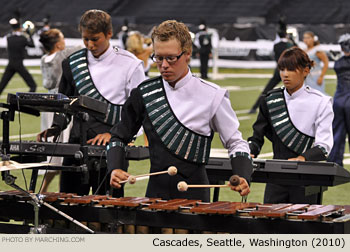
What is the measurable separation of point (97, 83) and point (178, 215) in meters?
2.18

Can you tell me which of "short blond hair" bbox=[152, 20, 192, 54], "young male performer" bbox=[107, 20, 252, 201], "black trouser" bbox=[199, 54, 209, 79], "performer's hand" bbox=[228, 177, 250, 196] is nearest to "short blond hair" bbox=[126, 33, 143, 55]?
"young male performer" bbox=[107, 20, 252, 201]

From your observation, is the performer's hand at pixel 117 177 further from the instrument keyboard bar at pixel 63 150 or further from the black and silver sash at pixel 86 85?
the black and silver sash at pixel 86 85

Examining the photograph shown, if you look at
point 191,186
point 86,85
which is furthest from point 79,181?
point 191,186

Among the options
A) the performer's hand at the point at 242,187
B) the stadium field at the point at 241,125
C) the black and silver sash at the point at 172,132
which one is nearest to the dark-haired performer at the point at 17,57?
the stadium field at the point at 241,125

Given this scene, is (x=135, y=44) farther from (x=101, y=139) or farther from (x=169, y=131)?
(x=169, y=131)

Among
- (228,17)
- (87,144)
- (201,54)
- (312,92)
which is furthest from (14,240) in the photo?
(228,17)

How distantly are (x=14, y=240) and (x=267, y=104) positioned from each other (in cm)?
292

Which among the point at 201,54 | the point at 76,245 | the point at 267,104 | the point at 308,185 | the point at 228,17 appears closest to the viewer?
the point at 76,245

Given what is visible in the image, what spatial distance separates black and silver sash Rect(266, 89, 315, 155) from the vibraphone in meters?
1.73

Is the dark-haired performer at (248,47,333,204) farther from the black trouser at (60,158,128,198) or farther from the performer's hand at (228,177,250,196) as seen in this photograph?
the performer's hand at (228,177,250,196)

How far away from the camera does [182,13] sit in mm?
41219

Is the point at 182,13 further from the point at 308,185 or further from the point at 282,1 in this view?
the point at 308,185

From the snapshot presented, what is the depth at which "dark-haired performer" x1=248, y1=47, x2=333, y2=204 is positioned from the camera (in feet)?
23.2

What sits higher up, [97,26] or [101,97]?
[97,26]
